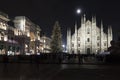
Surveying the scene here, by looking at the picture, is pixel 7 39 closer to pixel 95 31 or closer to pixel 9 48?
pixel 9 48

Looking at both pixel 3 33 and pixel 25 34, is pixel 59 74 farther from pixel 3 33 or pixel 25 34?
pixel 25 34

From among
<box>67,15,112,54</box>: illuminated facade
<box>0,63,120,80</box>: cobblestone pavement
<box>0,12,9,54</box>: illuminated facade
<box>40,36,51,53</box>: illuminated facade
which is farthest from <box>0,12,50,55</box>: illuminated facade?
<box>0,63,120,80</box>: cobblestone pavement

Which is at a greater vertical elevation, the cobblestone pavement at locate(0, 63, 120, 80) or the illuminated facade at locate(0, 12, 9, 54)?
the illuminated facade at locate(0, 12, 9, 54)

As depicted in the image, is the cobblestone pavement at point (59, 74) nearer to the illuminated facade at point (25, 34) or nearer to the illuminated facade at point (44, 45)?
the illuminated facade at point (25, 34)

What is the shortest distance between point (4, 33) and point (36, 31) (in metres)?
51.7

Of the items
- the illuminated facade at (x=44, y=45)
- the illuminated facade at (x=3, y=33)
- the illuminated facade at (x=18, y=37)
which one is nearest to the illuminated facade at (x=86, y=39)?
the illuminated facade at (x=18, y=37)

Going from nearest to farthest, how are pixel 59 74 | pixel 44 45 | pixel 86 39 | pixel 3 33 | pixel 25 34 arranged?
pixel 59 74 < pixel 3 33 < pixel 86 39 < pixel 25 34 < pixel 44 45

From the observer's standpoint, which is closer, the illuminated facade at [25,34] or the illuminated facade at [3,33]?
the illuminated facade at [3,33]

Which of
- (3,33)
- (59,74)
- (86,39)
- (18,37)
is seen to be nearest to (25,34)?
(18,37)

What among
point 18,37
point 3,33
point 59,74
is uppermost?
point 3,33

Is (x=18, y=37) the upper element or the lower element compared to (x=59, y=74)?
upper

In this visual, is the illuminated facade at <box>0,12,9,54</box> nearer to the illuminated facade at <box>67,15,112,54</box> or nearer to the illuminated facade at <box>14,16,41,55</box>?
the illuminated facade at <box>14,16,41,55</box>

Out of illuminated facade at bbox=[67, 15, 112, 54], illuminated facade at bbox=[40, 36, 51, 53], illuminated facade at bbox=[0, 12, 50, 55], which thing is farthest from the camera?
illuminated facade at bbox=[40, 36, 51, 53]

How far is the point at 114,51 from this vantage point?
4450cm
